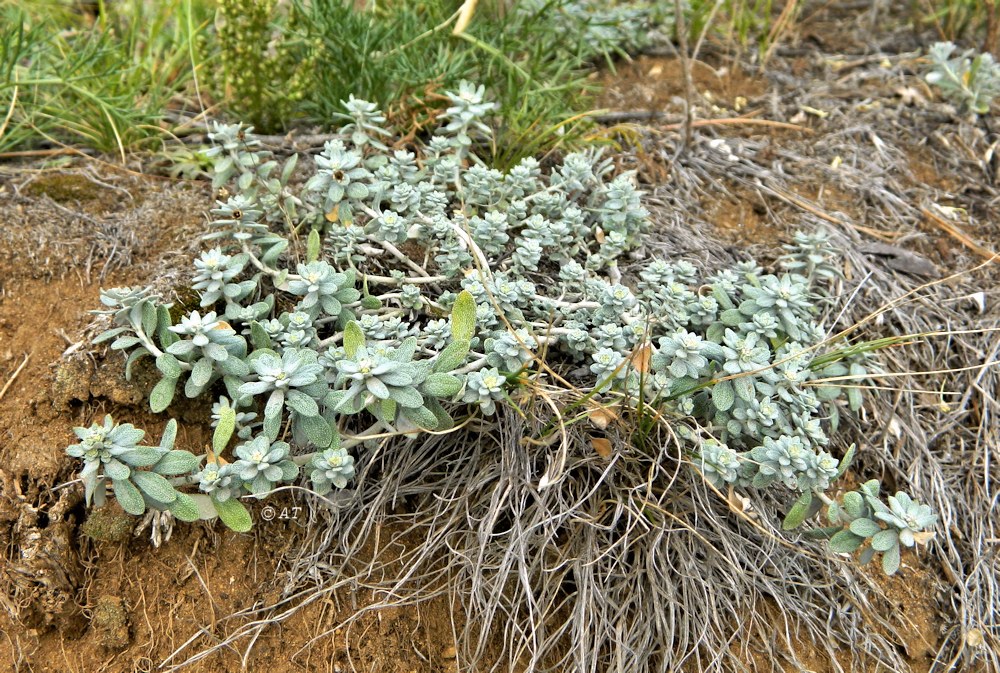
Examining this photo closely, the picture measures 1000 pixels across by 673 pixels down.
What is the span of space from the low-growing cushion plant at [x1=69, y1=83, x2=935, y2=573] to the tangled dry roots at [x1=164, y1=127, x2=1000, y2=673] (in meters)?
0.10

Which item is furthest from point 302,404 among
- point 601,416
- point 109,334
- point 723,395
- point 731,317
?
point 731,317

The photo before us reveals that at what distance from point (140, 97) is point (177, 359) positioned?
4.03 feet

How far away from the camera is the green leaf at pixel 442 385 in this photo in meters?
1.61

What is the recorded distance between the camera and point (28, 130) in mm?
2320

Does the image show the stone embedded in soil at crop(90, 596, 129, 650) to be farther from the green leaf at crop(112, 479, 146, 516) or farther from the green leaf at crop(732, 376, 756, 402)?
the green leaf at crop(732, 376, 756, 402)

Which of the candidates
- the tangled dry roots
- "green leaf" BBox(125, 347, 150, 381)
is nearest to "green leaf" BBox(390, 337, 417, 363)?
the tangled dry roots

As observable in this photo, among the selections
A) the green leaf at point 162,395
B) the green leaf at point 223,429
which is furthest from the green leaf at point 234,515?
the green leaf at point 162,395

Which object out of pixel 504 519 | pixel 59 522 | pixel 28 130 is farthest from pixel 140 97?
pixel 504 519

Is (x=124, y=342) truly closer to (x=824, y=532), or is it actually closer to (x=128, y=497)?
(x=128, y=497)

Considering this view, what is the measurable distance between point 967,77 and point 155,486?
288cm

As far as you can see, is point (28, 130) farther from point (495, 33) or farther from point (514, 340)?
point (514, 340)

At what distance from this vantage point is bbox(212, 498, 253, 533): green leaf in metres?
1.61

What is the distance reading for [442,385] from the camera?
1.62 meters

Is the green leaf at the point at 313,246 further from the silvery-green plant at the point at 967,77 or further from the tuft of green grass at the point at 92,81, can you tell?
the silvery-green plant at the point at 967,77
